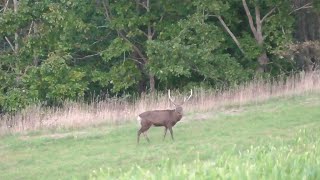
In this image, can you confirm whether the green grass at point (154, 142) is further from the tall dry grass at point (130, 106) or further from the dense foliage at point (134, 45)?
the dense foliage at point (134, 45)

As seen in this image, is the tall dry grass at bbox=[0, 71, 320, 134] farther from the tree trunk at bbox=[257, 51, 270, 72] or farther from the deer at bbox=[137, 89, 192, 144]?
the tree trunk at bbox=[257, 51, 270, 72]

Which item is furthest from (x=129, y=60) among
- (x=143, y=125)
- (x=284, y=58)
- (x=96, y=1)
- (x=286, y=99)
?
(x=143, y=125)

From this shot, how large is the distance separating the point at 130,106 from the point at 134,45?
26.1 ft

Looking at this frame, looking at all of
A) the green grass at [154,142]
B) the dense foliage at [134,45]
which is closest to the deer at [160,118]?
the green grass at [154,142]

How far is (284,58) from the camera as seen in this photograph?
27.3m

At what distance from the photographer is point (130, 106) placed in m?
19.9

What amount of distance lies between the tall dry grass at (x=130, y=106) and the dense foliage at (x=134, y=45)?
11.6 ft

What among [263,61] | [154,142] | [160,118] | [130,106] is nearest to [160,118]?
[160,118]

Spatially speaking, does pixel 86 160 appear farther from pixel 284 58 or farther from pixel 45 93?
pixel 284 58

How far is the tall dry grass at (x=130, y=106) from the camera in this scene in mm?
18500

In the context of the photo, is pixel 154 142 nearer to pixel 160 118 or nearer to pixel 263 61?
pixel 160 118

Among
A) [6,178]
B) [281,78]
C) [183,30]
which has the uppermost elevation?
[183,30]

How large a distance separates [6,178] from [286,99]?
9748 mm

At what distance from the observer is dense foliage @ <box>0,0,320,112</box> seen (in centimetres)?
2497
